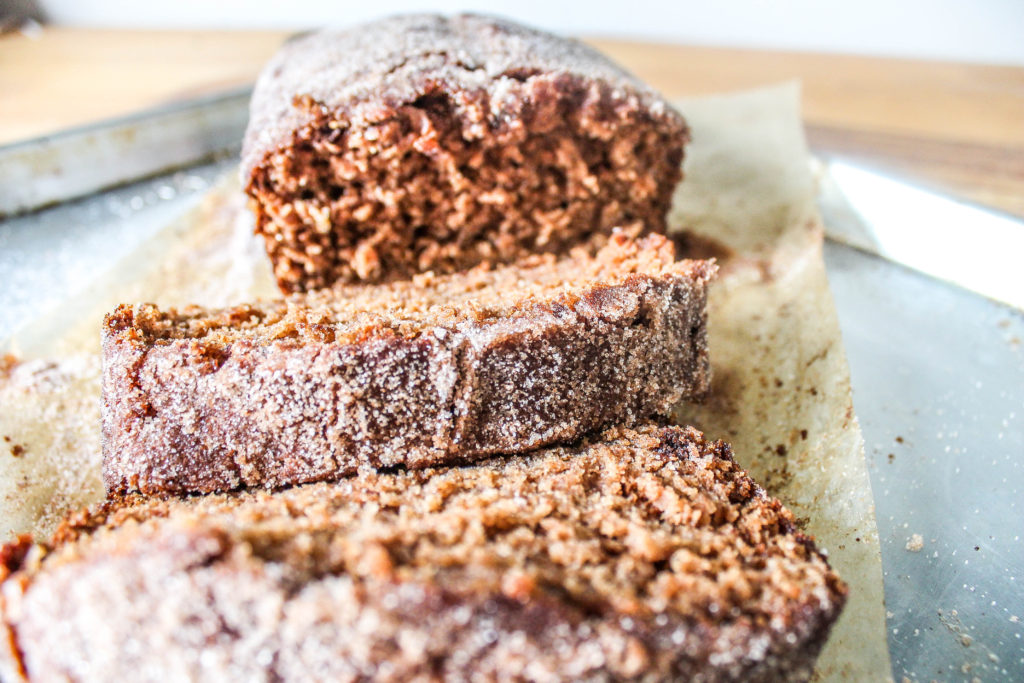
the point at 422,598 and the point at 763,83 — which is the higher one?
the point at 763,83

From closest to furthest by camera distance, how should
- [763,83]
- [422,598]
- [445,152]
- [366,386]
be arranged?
[422,598] < [366,386] < [445,152] < [763,83]

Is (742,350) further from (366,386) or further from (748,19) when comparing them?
(748,19)

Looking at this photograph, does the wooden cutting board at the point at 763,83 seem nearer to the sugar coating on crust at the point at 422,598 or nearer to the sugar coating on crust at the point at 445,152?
the sugar coating on crust at the point at 445,152

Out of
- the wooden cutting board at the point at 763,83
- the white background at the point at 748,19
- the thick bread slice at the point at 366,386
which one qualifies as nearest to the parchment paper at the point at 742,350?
the thick bread slice at the point at 366,386

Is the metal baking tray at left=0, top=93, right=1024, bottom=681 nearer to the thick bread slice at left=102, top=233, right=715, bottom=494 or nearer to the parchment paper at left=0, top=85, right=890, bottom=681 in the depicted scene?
the parchment paper at left=0, top=85, right=890, bottom=681

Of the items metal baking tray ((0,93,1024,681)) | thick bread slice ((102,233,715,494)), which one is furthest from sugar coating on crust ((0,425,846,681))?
metal baking tray ((0,93,1024,681))

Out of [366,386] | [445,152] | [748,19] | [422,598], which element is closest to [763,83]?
[748,19]
